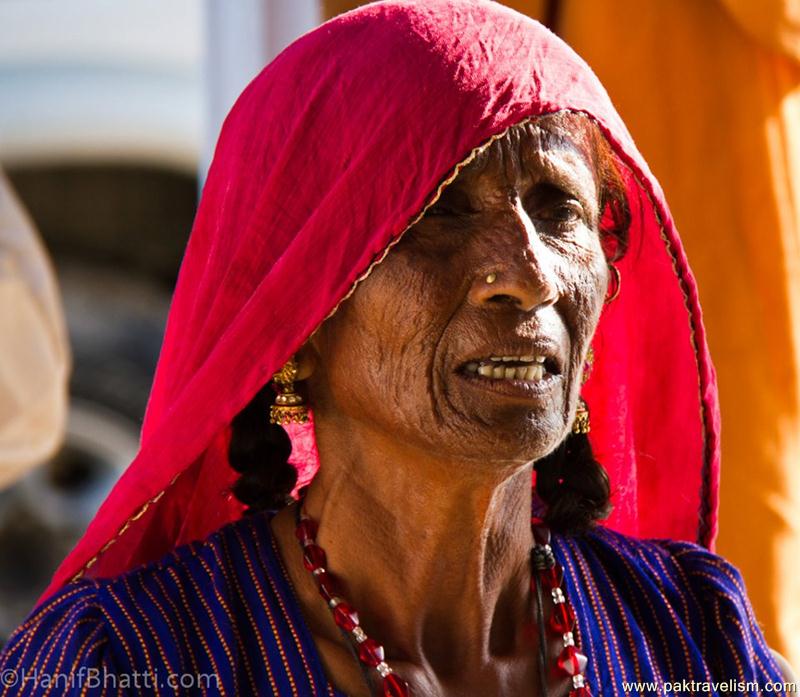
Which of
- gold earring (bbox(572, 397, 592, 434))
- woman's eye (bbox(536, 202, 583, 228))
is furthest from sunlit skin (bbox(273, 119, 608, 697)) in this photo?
gold earring (bbox(572, 397, 592, 434))

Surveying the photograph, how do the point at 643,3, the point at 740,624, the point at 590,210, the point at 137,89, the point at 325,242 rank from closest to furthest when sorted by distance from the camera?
1. the point at 325,242
2. the point at 590,210
3. the point at 740,624
4. the point at 643,3
5. the point at 137,89

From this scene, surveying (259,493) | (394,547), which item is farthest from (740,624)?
(259,493)

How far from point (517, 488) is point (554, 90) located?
1.78 feet

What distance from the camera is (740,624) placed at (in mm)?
2191

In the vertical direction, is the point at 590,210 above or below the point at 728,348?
above

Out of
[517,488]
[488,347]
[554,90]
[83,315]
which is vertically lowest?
[83,315]

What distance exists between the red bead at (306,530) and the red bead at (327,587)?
60 mm

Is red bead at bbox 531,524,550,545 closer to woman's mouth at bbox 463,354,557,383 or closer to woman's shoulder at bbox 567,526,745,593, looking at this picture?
woman's shoulder at bbox 567,526,745,593

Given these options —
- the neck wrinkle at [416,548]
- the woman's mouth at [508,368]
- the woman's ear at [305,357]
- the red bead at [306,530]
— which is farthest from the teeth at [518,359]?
A: the red bead at [306,530]

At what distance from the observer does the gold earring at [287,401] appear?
2.07 m

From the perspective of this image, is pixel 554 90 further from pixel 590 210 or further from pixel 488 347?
pixel 488 347

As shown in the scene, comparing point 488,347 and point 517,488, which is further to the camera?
point 517,488

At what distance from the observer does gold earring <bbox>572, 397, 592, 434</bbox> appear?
220cm

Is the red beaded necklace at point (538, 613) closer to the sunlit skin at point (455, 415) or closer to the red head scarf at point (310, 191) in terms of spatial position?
the sunlit skin at point (455, 415)
